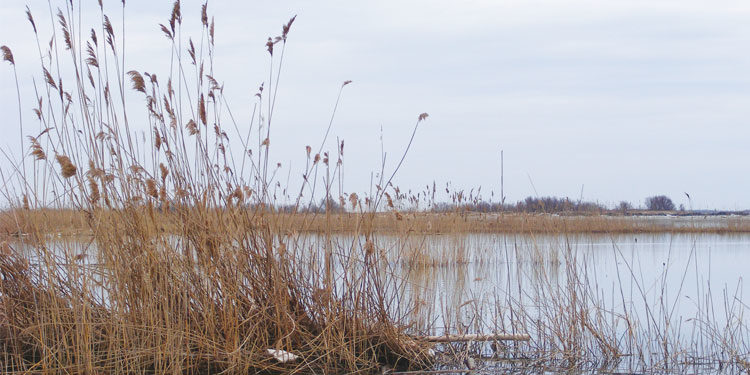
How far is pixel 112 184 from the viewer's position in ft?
9.71

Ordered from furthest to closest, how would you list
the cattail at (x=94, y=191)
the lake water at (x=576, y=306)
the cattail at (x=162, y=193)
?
the lake water at (x=576, y=306) < the cattail at (x=162, y=193) < the cattail at (x=94, y=191)

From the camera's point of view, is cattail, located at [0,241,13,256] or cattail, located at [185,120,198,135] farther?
cattail, located at [0,241,13,256]

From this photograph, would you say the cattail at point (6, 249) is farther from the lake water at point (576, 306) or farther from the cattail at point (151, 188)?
the cattail at point (151, 188)

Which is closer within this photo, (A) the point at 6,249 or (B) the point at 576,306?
(A) the point at 6,249

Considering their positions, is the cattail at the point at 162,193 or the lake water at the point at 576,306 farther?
the lake water at the point at 576,306

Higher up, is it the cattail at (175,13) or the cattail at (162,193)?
the cattail at (175,13)

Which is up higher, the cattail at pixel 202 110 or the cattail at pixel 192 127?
the cattail at pixel 202 110

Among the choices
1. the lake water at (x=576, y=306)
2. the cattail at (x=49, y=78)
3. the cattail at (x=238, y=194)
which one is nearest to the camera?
the cattail at (x=49, y=78)

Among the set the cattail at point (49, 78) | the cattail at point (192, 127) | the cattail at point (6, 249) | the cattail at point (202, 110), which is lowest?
the cattail at point (6, 249)

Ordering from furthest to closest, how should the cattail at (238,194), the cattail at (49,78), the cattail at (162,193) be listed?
the cattail at (238,194) < the cattail at (162,193) < the cattail at (49,78)

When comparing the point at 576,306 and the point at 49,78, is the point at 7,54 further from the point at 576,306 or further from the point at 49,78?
the point at 576,306

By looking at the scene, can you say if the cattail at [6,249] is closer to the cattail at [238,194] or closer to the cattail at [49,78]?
the cattail at [49,78]

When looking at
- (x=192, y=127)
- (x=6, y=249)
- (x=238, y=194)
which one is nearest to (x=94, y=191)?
(x=192, y=127)

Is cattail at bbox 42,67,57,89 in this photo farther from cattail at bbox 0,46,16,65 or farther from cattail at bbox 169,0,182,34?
cattail at bbox 169,0,182,34
